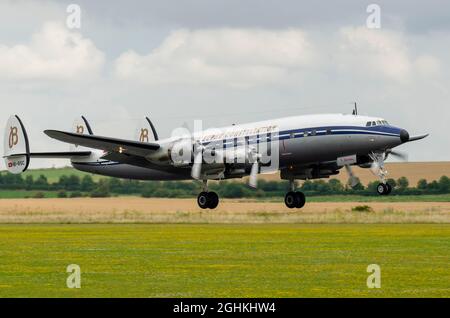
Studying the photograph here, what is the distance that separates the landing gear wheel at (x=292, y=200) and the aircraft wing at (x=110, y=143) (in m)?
9.14

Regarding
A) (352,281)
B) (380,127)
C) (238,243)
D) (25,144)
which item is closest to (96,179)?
(25,144)

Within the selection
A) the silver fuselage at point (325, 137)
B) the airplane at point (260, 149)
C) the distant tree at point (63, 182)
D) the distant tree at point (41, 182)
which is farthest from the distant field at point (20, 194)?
the silver fuselage at point (325, 137)

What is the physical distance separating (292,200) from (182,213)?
6.86 meters

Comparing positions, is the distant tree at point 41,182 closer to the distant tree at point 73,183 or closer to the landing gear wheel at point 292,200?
the distant tree at point 73,183

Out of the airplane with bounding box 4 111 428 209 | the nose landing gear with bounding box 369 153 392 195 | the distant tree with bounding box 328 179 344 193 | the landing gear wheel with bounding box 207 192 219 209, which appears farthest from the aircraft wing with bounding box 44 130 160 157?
the distant tree with bounding box 328 179 344 193

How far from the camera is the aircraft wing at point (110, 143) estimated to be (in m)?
49.8

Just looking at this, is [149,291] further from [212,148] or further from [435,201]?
[435,201]

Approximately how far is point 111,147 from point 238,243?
21535 millimetres

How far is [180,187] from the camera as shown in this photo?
231 feet

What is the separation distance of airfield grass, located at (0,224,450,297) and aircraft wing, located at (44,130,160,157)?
966 centimetres

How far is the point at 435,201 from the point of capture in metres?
79.0

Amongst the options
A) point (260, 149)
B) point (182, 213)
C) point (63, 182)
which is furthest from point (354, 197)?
point (260, 149)

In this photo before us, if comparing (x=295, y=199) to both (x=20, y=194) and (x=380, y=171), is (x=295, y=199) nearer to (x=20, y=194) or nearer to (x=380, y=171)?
(x=380, y=171)

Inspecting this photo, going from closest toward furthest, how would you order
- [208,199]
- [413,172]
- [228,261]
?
[228,261] → [208,199] → [413,172]
